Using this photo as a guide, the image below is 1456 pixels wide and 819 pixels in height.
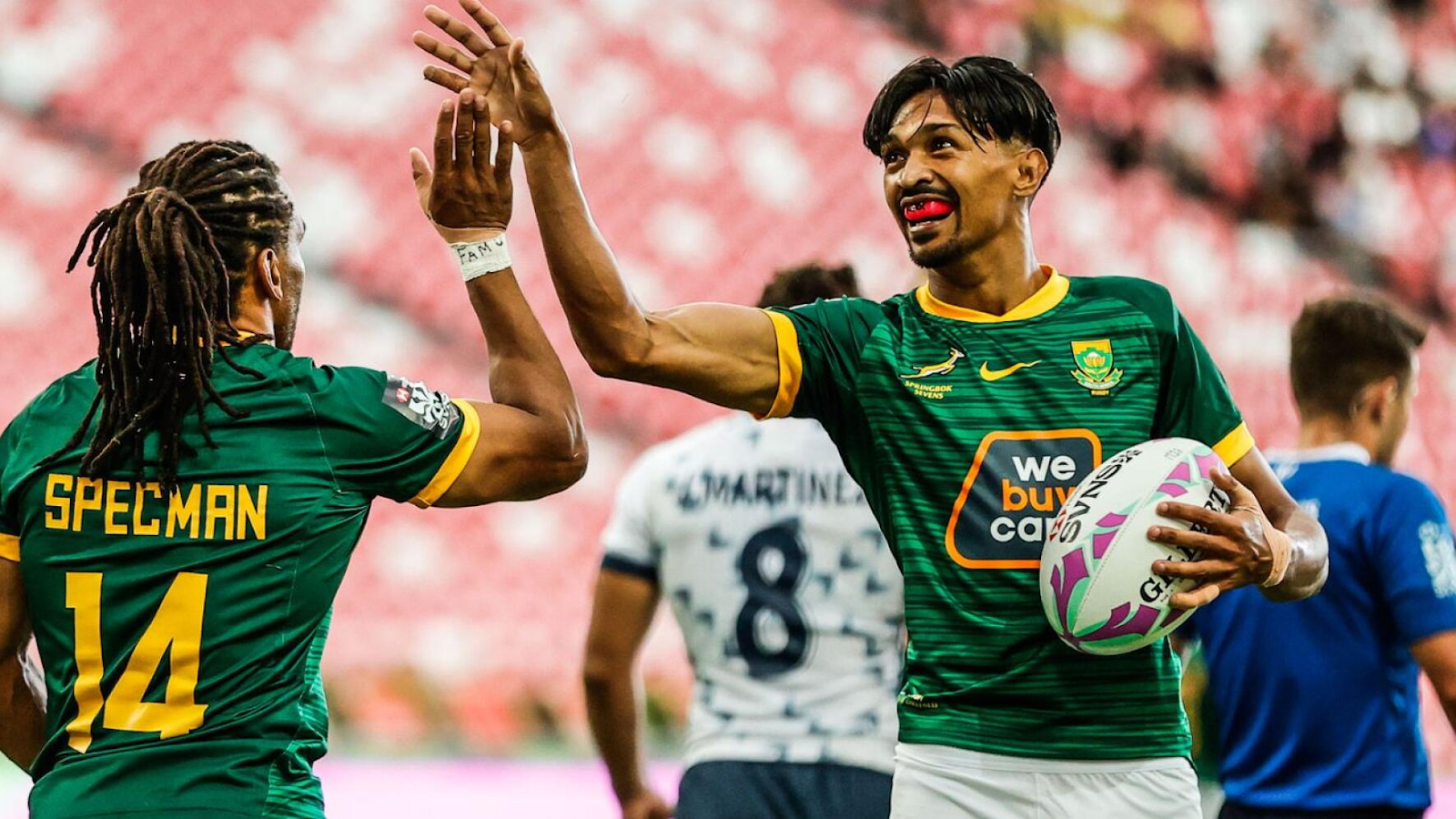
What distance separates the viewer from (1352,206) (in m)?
11.8

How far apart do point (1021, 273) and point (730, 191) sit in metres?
8.04

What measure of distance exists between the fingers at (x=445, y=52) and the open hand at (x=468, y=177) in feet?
0.26

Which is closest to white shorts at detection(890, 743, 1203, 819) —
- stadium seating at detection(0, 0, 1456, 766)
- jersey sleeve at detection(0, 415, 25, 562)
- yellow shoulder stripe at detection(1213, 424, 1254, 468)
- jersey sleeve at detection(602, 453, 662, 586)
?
yellow shoulder stripe at detection(1213, 424, 1254, 468)

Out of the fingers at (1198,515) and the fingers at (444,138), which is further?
the fingers at (444,138)

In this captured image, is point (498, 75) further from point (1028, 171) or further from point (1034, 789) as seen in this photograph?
point (1034, 789)

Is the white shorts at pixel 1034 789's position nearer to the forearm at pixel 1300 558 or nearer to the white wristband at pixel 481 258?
the forearm at pixel 1300 558

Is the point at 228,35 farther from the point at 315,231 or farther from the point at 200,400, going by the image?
the point at 200,400

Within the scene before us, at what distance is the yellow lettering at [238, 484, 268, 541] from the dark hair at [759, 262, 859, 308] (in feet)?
5.50

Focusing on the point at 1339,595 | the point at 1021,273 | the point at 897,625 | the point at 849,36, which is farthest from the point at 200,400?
the point at 849,36

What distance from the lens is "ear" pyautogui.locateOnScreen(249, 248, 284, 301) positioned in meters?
2.65

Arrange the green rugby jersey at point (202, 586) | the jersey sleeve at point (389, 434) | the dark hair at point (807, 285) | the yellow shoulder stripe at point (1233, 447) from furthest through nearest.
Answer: the dark hair at point (807, 285) → the yellow shoulder stripe at point (1233, 447) → the jersey sleeve at point (389, 434) → the green rugby jersey at point (202, 586)

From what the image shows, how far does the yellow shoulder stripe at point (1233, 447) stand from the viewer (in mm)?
2979

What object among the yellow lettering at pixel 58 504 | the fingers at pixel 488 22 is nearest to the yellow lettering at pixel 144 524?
the yellow lettering at pixel 58 504

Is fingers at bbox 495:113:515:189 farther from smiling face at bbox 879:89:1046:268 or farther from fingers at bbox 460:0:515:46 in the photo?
smiling face at bbox 879:89:1046:268
